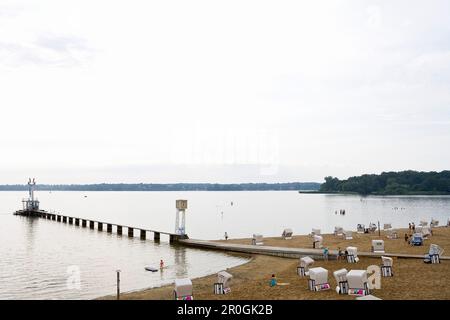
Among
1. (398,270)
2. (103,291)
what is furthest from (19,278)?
(398,270)

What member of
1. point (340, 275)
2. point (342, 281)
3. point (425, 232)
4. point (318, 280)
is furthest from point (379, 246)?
point (340, 275)

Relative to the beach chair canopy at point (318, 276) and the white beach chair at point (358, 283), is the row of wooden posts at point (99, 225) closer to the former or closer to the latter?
the beach chair canopy at point (318, 276)

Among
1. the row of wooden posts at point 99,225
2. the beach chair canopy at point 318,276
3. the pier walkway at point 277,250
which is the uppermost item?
the beach chair canopy at point 318,276

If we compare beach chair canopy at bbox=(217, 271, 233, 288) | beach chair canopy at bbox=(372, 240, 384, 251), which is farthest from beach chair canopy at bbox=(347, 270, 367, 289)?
beach chair canopy at bbox=(372, 240, 384, 251)

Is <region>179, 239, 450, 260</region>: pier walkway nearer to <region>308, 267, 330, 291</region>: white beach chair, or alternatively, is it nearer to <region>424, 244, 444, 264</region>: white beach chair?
<region>424, 244, 444, 264</region>: white beach chair

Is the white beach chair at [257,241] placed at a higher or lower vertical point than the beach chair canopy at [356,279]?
lower

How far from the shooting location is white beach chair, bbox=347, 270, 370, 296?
24.6 metres

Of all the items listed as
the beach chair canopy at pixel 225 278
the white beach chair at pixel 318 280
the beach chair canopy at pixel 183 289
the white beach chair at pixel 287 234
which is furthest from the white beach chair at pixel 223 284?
the white beach chair at pixel 287 234

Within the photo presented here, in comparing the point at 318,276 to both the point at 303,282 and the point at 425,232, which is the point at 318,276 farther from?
the point at 425,232

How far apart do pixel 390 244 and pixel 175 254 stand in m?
25.9

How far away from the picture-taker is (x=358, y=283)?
80.8 ft

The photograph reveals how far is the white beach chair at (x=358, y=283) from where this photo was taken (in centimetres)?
2461

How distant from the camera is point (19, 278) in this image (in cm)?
3941

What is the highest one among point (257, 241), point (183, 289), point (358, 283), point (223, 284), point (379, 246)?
point (358, 283)
